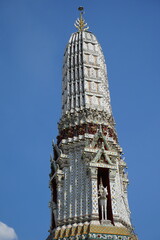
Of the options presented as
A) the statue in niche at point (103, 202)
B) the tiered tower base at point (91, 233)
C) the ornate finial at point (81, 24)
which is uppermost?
the ornate finial at point (81, 24)

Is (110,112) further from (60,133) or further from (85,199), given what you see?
(85,199)

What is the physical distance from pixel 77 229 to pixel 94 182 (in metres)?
3.19

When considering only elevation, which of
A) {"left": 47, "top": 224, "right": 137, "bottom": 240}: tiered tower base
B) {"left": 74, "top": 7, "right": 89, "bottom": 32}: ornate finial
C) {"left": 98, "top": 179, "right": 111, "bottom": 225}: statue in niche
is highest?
{"left": 74, "top": 7, "right": 89, "bottom": 32}: ornate finial

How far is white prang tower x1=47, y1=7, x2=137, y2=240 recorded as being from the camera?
22.6 m

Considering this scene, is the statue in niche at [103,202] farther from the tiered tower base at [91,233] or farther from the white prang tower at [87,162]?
the tiered tower base at [91,233]

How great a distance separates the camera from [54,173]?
86.2ft

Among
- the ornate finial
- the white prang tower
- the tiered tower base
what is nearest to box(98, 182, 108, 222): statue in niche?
the white prang tower

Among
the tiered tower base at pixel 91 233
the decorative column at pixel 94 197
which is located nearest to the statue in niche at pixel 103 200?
the decorative column at pixel 94 197

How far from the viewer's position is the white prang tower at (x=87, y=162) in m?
22.6

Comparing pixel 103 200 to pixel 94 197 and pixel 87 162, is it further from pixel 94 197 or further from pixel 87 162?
pixel 87 162

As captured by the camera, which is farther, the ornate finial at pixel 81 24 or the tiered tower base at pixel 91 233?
the ornate finial at pixel 81 24

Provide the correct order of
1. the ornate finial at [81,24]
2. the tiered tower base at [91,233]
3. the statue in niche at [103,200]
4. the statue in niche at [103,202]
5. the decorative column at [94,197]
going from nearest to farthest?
the tiered tower base at [91,233] < the decorative column at [94,197] < the statue in niche at [103,202] < the statue in niche at [103,200] < the ornate finial at [81,24]

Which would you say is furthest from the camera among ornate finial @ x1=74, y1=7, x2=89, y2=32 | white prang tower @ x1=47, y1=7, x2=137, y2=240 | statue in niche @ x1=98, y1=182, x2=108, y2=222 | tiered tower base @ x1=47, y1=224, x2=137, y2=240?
ornate finial @ x1=74, y1=7, x2=89, y2=32

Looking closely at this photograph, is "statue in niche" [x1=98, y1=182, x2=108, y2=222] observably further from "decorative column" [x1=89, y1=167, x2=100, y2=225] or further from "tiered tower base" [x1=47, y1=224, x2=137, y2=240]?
"tiered tower base" [x1=47, y1=224, x2=137, y2=240]
